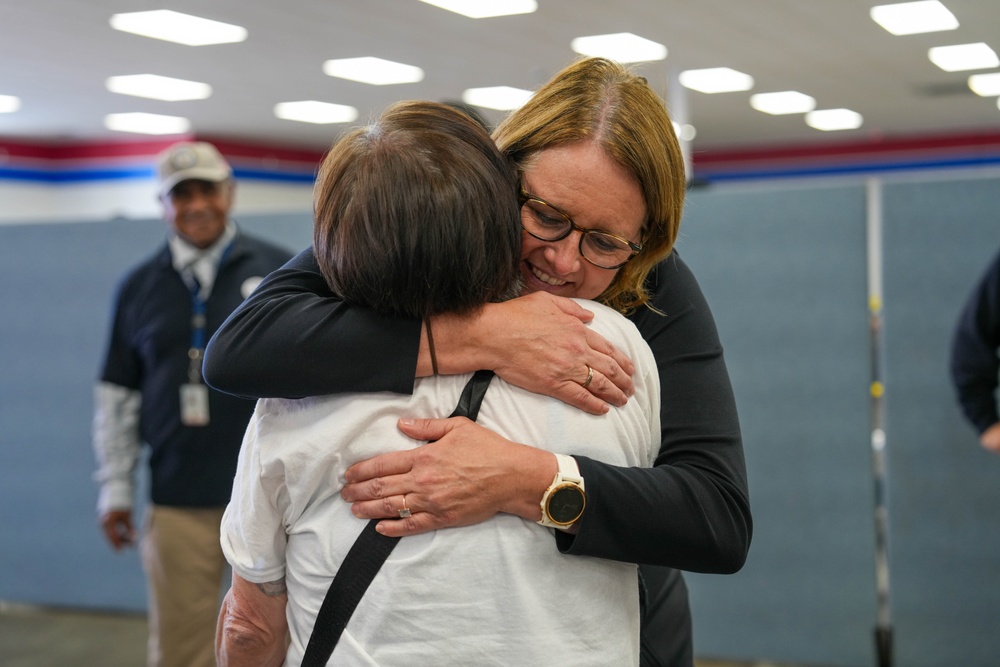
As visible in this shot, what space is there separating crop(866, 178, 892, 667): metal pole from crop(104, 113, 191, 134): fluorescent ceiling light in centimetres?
958

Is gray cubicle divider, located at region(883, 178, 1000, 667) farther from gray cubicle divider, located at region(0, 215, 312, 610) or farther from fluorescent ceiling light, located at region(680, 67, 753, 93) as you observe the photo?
fluorescent ceiling light, located at region(680, 67, 753, 93)

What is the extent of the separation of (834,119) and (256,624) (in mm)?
12953

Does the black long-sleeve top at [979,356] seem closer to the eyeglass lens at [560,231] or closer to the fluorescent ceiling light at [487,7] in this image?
the eyeglass lens at [560,231]

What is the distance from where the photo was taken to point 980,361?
8.96ft

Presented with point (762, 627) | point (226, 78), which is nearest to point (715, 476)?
point (762, 627)

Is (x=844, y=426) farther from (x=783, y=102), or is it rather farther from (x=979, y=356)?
(x=783, y=102)

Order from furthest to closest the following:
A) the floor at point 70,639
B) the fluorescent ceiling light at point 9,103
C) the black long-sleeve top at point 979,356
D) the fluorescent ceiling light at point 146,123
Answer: the fluorescent ceiling light at point 146,123 → the fluorescent ceiling light at point 9,103 → the floor at point 70,639 → the black long-sleeve top at point 979,356

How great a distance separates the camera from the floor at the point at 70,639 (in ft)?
12.6

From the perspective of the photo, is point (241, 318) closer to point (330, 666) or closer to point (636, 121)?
point (330, 666)

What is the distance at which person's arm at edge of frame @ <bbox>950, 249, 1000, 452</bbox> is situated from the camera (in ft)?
8.73

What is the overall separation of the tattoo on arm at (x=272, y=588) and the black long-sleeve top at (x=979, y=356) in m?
2.24

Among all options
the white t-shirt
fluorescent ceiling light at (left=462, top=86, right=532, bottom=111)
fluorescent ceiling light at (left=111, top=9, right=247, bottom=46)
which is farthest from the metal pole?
fluorescent ceiling light at (left=462, top=86, right=532, bottom=111)

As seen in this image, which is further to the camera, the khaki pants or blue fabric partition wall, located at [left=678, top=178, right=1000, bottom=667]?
blue fabric partition wall, located at [left=678, top=178, right=1000, bottom=667]

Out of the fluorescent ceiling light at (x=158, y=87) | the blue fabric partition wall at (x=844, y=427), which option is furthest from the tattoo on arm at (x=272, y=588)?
the fluorescent ceiling light at (x=158, y=87)
